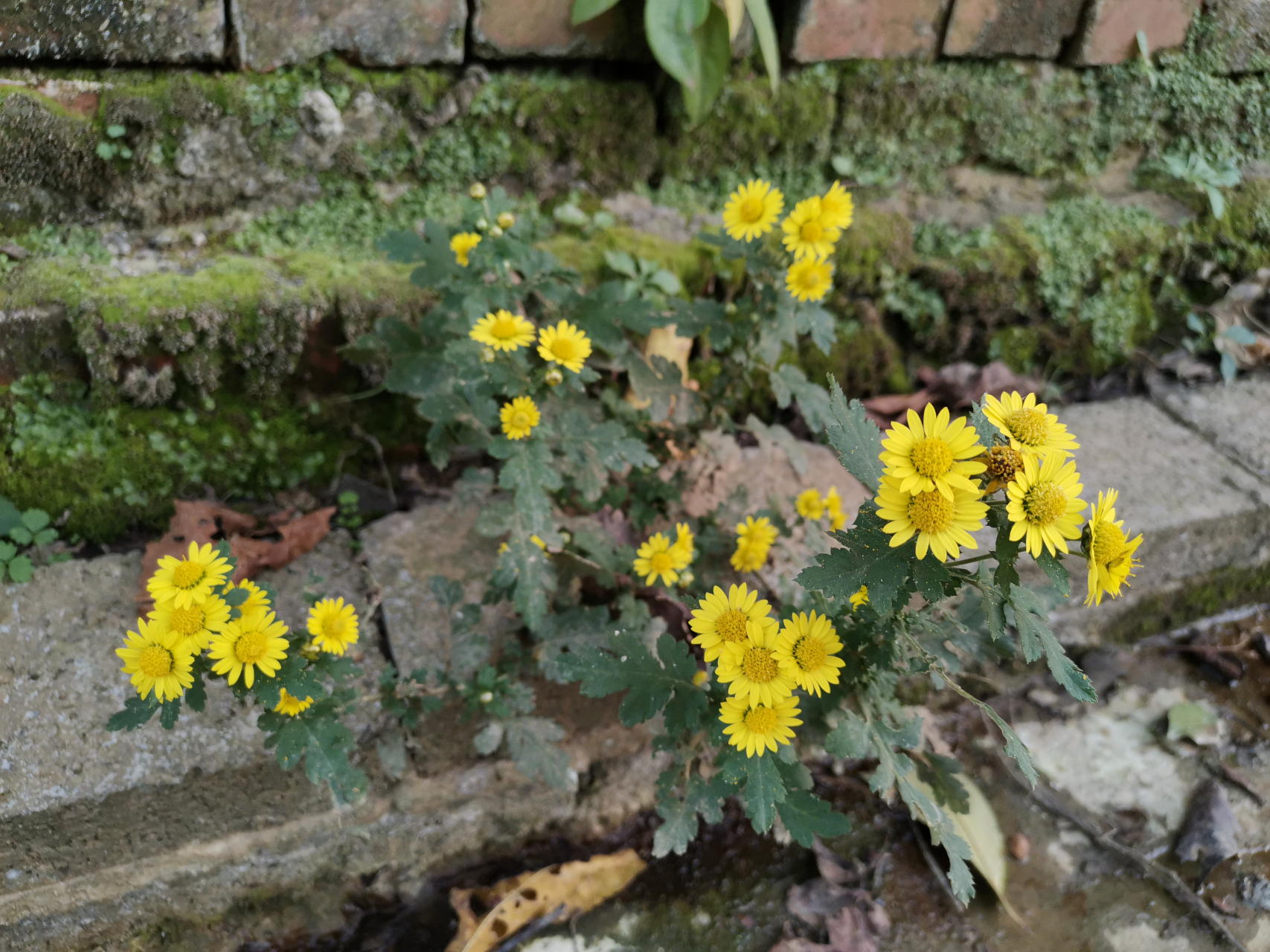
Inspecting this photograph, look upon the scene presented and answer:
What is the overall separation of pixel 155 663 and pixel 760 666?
0.96 metres

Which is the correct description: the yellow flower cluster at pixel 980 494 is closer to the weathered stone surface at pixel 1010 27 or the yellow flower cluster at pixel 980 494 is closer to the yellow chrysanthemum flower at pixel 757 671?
the yellow chrysanthemum flower at pixel 757 671

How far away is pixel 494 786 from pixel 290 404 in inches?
41.6

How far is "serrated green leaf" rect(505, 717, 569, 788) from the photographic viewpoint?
1691 mm

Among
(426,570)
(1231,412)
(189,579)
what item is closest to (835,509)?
(426,570)

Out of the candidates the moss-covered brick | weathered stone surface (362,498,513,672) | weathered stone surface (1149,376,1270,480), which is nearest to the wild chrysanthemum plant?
weathered stone surface (362,498,513,672)

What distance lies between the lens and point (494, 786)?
72.6 inches

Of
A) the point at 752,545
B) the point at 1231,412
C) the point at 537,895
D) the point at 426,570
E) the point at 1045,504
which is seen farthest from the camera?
the point at 1231,412

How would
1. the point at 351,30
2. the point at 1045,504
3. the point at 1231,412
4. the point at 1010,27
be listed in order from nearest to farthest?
the point at 1045,504 < the point at 351,30 < the point at 1010,27 < the point at 1231,412

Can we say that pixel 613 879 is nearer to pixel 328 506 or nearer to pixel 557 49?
pixel 328 506

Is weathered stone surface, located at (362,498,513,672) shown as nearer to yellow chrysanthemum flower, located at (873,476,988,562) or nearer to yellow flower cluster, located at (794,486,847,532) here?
yellow flower cluster, located at (794,486,847,532)

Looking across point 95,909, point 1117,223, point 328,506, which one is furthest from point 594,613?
point 1117,223

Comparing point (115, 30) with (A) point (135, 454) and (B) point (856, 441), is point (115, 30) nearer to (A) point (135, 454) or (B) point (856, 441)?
(A) point (135, 454)

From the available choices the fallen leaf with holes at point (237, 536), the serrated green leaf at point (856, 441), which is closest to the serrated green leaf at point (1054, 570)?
the serrated green leaf at point (856, 441)

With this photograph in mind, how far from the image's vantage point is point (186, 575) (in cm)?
141
